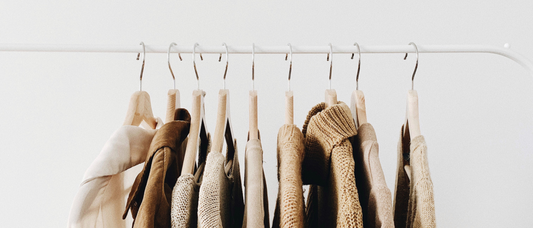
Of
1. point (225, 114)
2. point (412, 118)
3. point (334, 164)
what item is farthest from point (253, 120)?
point (412, 118)

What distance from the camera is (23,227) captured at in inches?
42.9

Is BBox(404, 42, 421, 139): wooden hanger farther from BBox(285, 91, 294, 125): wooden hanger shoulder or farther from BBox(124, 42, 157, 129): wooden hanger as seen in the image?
BBox(124, 42, 157, 129): wooden hanger

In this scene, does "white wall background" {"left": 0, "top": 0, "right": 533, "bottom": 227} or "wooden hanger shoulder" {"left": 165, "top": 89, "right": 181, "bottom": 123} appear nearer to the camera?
"wooden hanger shoulder" {"left": 165, "top": 89, "right": 181, "bottom": 123}

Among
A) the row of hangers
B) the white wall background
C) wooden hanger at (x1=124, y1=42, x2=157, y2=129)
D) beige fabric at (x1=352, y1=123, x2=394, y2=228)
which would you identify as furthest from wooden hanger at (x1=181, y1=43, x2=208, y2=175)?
the white wall background

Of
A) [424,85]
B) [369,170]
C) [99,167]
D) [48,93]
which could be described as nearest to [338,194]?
[369,170]

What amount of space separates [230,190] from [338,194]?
0.66 feet

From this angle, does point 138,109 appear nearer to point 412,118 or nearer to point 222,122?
point 222,122

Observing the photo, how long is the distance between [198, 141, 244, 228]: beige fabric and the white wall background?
16.9 inches

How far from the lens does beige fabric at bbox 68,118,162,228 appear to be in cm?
47

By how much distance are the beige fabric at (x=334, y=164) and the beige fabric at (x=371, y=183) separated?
0.12ft

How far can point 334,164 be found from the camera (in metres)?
0.47

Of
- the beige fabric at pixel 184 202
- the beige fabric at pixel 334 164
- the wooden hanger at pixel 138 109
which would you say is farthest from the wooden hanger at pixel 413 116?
the wooden hanger at pixel 138 109

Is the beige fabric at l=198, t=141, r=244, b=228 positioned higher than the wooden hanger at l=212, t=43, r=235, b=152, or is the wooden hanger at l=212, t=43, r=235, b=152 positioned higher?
the wooden hanger at l=212, t=43, r=235, b=152

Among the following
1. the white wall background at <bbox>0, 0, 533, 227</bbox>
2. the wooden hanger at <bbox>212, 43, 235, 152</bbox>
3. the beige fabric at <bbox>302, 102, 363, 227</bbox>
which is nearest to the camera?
the beige fabric at <bbox>302, 102, 363, 227</bbox>
